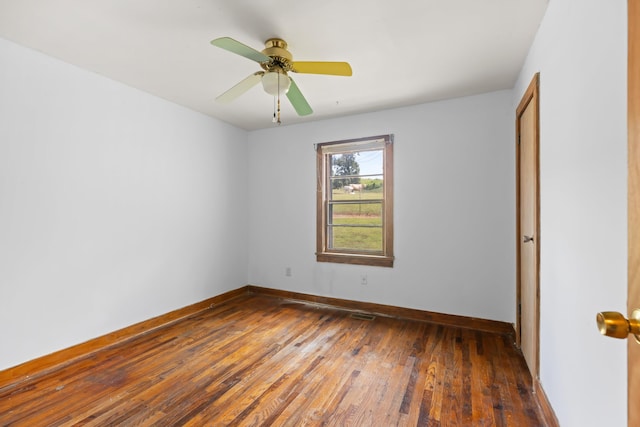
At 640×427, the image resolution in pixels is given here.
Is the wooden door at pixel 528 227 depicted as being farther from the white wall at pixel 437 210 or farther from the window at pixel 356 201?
the window at pixel 356 201

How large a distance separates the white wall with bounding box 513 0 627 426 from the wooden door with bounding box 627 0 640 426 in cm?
45

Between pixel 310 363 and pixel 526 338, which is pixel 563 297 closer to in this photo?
pixel 526 338

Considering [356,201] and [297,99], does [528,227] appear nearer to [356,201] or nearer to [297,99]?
[356,201]

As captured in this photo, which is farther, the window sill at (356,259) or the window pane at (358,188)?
the window pane at (358,188)

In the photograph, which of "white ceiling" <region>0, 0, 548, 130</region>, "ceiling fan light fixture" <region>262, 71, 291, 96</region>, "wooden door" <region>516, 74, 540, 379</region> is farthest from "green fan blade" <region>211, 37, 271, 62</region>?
"wooden door" <region>516, 74, 540, 379</region>

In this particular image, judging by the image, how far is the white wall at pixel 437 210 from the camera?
10.5ft

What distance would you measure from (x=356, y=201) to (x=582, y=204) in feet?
9.19

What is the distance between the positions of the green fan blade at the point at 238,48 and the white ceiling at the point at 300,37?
0.22 meters

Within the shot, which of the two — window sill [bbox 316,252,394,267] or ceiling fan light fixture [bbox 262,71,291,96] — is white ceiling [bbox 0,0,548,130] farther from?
window sill [bbox 316,252,394,267]

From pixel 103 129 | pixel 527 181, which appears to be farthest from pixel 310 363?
pixel 103 129

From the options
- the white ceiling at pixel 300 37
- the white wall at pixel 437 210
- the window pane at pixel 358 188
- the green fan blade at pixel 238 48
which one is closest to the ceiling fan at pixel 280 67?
the green fan blade at pixel 238 48

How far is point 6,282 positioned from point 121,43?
6.41 ft

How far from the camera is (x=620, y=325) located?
59 cm

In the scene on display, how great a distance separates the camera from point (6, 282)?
2.26 m
